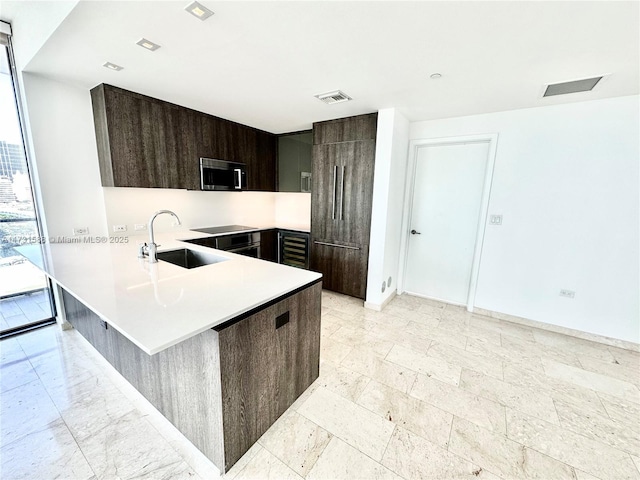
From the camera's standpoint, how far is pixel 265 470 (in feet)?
4.46

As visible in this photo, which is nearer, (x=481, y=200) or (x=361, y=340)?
(x=361, y=340)

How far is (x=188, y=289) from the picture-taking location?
56.1 inches

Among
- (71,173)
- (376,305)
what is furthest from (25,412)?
(376,305)

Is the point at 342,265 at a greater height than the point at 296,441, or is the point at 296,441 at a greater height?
the point at 342,265

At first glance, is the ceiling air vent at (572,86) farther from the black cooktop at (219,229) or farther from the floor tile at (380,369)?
the black cooktop at (219,229)

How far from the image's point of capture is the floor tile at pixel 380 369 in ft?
6.67

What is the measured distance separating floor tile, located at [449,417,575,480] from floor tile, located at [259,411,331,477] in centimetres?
79

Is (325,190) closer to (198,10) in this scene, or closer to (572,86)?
(198,10)

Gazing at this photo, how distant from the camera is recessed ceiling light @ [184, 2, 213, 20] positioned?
1.34 metres

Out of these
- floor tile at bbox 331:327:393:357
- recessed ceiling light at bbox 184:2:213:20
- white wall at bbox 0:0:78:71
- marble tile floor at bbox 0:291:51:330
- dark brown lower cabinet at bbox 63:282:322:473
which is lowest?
floor tile at bbox 331:327:393:357

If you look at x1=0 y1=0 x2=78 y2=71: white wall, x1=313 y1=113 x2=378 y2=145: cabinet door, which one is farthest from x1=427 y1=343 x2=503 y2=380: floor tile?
x1=0 y1=0 x2=78 y2=71: white wall

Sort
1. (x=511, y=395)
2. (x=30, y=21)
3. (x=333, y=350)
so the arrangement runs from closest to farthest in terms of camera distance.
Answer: (x=30, y=21) → (x=511, y=395) → (x=333, y=350)

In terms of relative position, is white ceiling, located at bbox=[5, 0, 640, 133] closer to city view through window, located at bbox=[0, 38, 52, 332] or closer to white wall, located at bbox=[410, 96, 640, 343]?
white wall, located at bbox=[410, 96, 640, 343]

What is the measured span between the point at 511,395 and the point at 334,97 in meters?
3.00
